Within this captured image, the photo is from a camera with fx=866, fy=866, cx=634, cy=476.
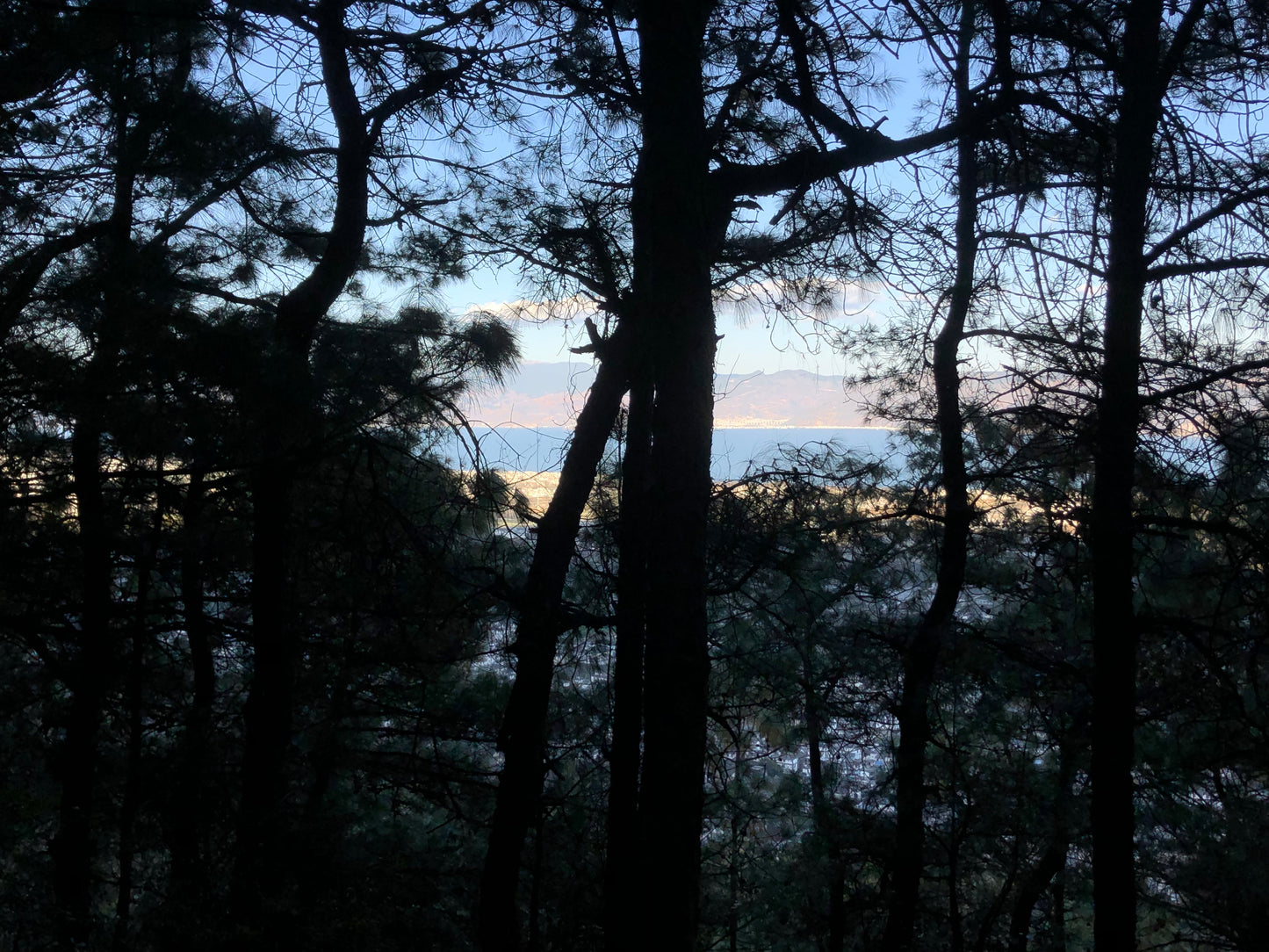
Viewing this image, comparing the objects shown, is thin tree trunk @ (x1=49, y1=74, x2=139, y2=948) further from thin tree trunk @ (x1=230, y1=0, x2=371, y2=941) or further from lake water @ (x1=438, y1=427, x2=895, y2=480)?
lake water @ (x1=438, y1=427, x2=895, y2=480)

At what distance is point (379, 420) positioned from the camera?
17.4ft

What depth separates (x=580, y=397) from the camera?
5898mm

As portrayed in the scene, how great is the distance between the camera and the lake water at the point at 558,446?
18.0 feet

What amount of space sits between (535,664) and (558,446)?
4.57 ft

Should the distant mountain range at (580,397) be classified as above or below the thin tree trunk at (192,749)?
above

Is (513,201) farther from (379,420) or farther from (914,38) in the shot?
(914,38)

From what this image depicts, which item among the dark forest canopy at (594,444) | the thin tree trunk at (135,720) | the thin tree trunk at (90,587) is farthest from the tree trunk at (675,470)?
the thin tree trunk at (135,720)

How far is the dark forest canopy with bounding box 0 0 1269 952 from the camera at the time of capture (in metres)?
3.91

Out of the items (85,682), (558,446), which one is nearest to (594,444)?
(558,446)

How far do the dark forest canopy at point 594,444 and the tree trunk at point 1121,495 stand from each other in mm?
20

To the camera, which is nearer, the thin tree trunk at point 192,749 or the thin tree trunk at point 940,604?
the thin tree trunk at point 192,749

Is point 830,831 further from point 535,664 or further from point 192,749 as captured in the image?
point 192,749

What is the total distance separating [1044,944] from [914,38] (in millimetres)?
8061

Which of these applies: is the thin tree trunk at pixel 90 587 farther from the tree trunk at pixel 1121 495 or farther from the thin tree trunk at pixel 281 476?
the tree trunk at pixel 1121 495
